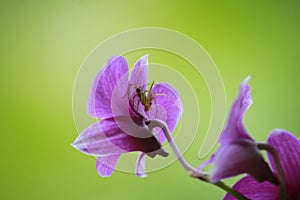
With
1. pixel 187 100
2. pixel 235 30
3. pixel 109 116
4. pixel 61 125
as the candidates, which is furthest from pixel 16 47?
pixel 109 116

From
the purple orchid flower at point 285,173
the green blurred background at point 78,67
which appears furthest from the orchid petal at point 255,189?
the green blurred background at point 78,67

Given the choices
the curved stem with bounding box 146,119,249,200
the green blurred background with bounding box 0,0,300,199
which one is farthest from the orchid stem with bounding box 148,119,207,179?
the green blurred background with bounding box 0,0,300,199

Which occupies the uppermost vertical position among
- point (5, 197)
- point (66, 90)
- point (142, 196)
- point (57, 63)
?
point (57, 63)

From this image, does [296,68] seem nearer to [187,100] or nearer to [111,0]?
[111,0]

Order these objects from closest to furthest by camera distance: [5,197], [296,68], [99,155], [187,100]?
1. [99,155]
2. [187,100]
3. [5,197]
4. [296,68]

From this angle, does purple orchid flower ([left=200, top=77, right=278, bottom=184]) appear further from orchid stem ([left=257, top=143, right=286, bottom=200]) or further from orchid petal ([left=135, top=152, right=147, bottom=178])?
orchid petal ([left=135, top=152, right=147, bottom=178])

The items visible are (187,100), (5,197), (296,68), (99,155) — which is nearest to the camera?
(99,155)
